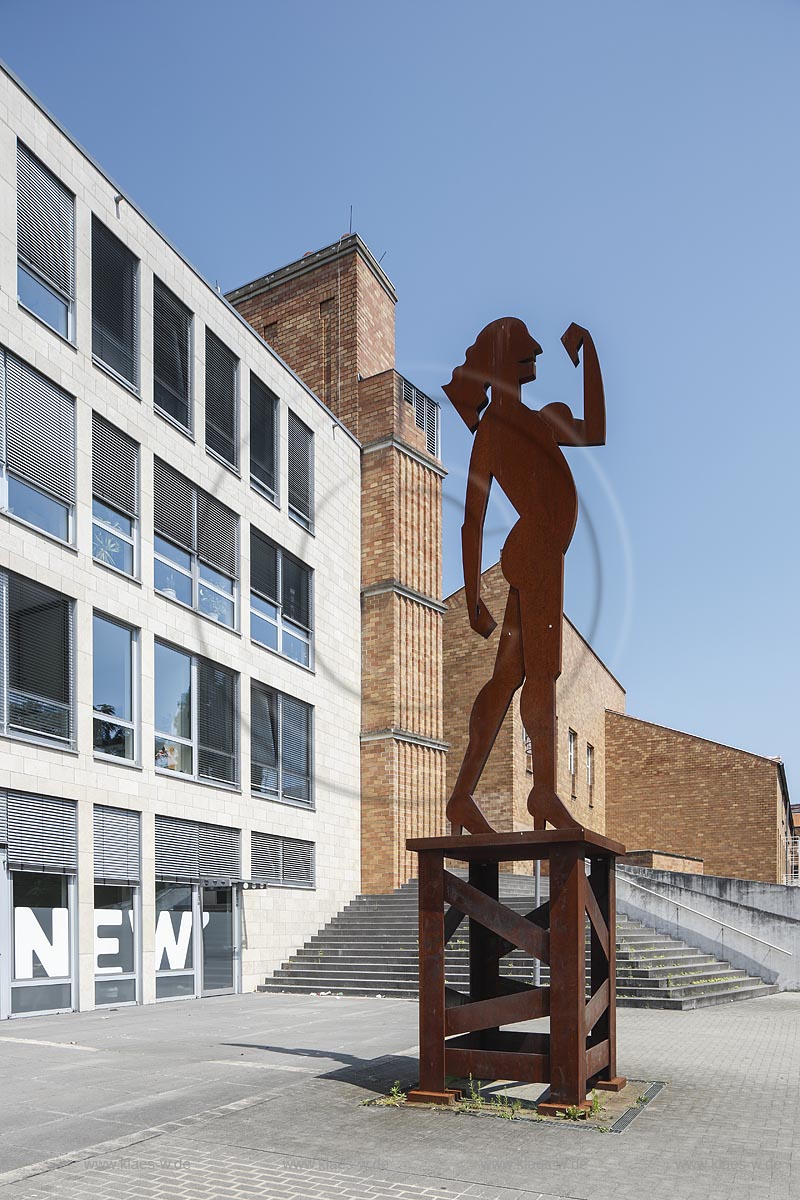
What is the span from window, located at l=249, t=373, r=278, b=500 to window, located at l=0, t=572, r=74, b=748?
758 centimetres

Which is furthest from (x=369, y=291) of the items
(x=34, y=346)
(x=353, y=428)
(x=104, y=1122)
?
(x=104, y=1122)

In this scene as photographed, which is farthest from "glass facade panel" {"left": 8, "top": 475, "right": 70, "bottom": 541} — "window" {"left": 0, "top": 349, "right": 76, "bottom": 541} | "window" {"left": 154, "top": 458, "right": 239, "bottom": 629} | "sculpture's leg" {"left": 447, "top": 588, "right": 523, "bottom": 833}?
"sculpture's leg" {"left": 447, "top": 588, "right": 523, "bottom": 833}

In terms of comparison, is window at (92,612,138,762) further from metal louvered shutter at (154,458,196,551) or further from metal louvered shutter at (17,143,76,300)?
metal louvered shutter at (17,143,76,300)

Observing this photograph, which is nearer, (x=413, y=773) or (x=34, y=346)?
(x=34, y=346)

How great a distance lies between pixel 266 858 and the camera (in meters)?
23.1

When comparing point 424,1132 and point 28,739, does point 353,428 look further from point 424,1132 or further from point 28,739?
point 424,1132

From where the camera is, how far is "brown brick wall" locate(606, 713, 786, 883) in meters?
38.3

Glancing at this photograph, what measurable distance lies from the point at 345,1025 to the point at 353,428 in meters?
Answer: 18.0

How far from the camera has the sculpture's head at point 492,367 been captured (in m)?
9.66

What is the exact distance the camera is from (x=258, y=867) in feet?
74.6

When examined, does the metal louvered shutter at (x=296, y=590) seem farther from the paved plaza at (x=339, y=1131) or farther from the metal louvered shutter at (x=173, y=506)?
the paved plaza at (x=339, y=1131)

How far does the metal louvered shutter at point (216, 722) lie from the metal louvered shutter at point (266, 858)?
64.1 inches

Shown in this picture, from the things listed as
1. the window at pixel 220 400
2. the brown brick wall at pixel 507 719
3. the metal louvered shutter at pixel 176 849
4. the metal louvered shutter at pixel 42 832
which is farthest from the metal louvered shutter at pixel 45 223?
the brown brick wall at pixel 507 719

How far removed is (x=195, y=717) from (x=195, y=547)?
3.15 meters
